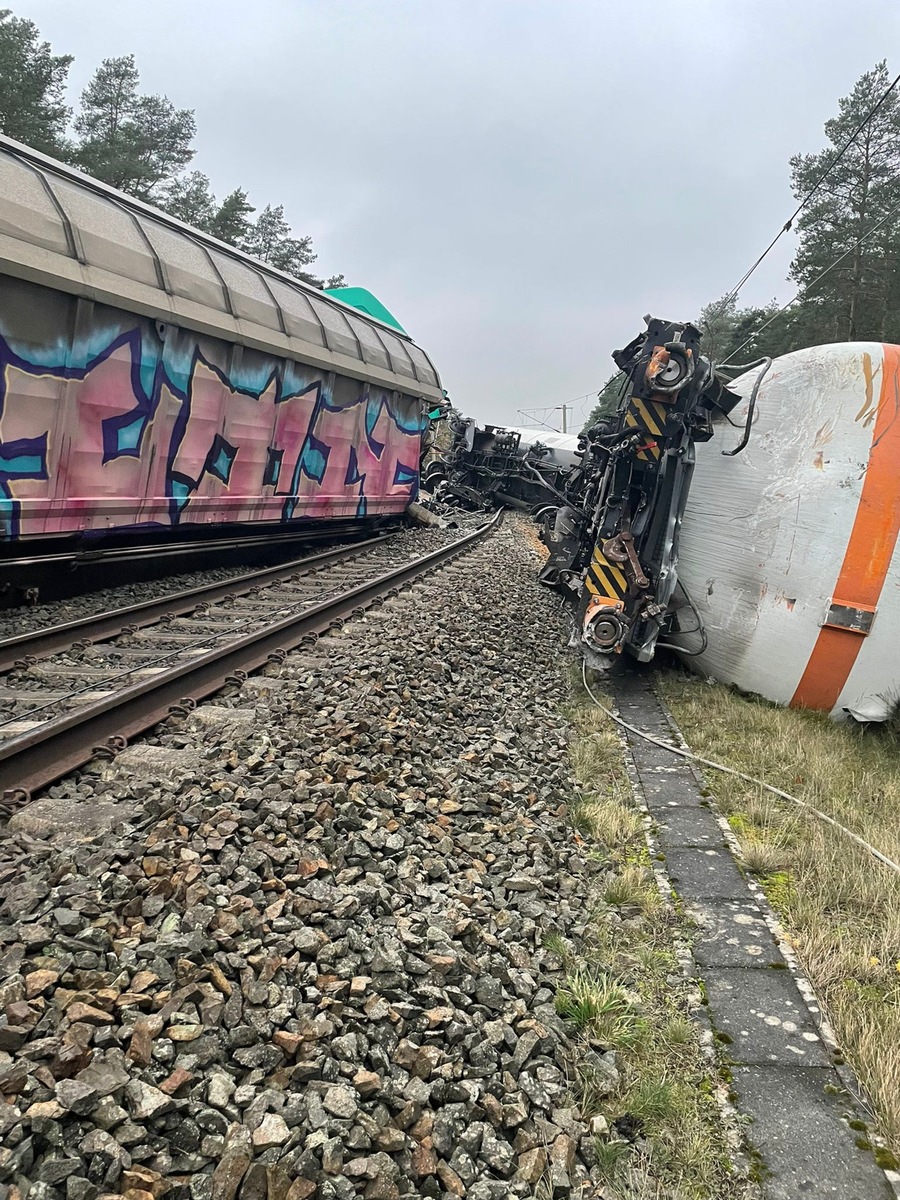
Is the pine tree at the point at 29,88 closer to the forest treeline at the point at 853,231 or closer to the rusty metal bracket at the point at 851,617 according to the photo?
the forest treeline at the point at 853,231

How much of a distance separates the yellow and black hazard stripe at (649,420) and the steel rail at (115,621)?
4.30m

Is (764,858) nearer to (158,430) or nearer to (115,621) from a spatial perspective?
(115,621)

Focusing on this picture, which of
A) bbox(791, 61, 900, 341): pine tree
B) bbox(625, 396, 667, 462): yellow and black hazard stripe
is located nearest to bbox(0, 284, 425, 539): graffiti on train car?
bbox(625, 396, 667, 462): yellow and black hazard stripe

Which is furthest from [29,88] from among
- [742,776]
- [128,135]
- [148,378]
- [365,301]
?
[742,776]

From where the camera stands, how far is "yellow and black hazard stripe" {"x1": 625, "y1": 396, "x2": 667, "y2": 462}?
694 centimetres

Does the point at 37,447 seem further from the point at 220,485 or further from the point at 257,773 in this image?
the point at 257,773

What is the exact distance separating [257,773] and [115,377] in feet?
17.5

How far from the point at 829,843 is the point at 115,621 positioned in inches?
218

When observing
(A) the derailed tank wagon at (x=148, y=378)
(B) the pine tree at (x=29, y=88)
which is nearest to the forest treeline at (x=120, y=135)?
(B) the pine tree at (x=29, y=88)

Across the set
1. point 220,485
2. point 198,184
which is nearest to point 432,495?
point 220,485

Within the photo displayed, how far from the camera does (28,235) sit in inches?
249

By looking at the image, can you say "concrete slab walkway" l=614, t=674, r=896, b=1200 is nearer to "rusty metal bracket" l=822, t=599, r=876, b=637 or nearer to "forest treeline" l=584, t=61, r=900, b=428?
"rusty metal bracket" l=822, t=599, r=876, b=637

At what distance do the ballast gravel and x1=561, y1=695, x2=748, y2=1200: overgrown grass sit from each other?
11 cm

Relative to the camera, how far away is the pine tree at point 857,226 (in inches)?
1101
